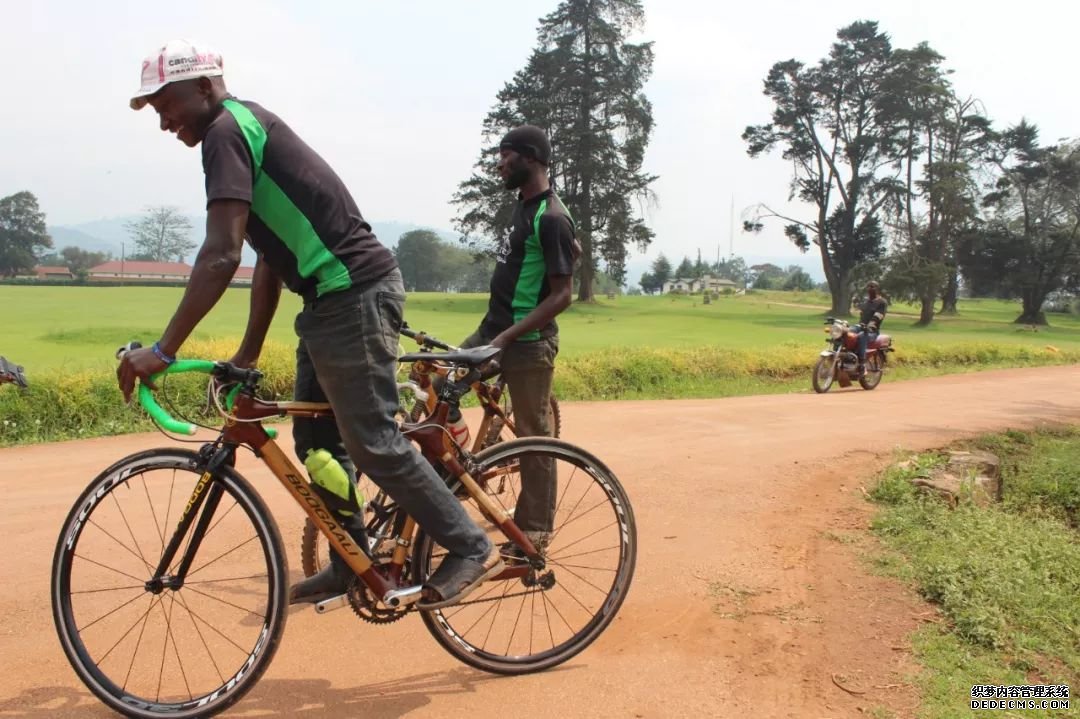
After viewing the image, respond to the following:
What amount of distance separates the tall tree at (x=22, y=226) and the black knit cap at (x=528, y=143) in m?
81.1

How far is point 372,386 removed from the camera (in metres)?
2.91

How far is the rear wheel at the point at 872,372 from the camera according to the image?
15.5 m

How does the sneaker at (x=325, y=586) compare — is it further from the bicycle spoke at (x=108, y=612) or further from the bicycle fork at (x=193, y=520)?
the bicycle spoke at (x=108, y=612)

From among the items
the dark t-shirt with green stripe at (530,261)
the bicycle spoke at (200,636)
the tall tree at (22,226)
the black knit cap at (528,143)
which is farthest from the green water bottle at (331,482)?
the tall tree at (22,226)

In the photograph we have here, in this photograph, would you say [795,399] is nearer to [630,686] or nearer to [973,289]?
[630,686]

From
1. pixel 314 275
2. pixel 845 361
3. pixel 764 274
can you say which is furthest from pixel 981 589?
pixel 764 274

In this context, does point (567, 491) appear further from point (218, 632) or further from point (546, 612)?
point (218, 632)

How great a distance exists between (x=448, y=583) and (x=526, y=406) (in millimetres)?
1279

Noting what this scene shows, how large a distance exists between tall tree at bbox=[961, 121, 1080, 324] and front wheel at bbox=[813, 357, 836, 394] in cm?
3599

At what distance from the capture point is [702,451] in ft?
25.2

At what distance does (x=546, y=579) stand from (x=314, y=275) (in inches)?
60.7

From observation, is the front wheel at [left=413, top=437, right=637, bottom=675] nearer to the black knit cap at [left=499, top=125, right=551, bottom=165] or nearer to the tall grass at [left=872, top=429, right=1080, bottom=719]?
the tall grass at [left=872, top=429, right=1080, bottom=719]

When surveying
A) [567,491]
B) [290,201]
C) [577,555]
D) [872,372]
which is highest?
[290,201]

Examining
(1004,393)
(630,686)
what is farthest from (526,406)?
(1004,393)
